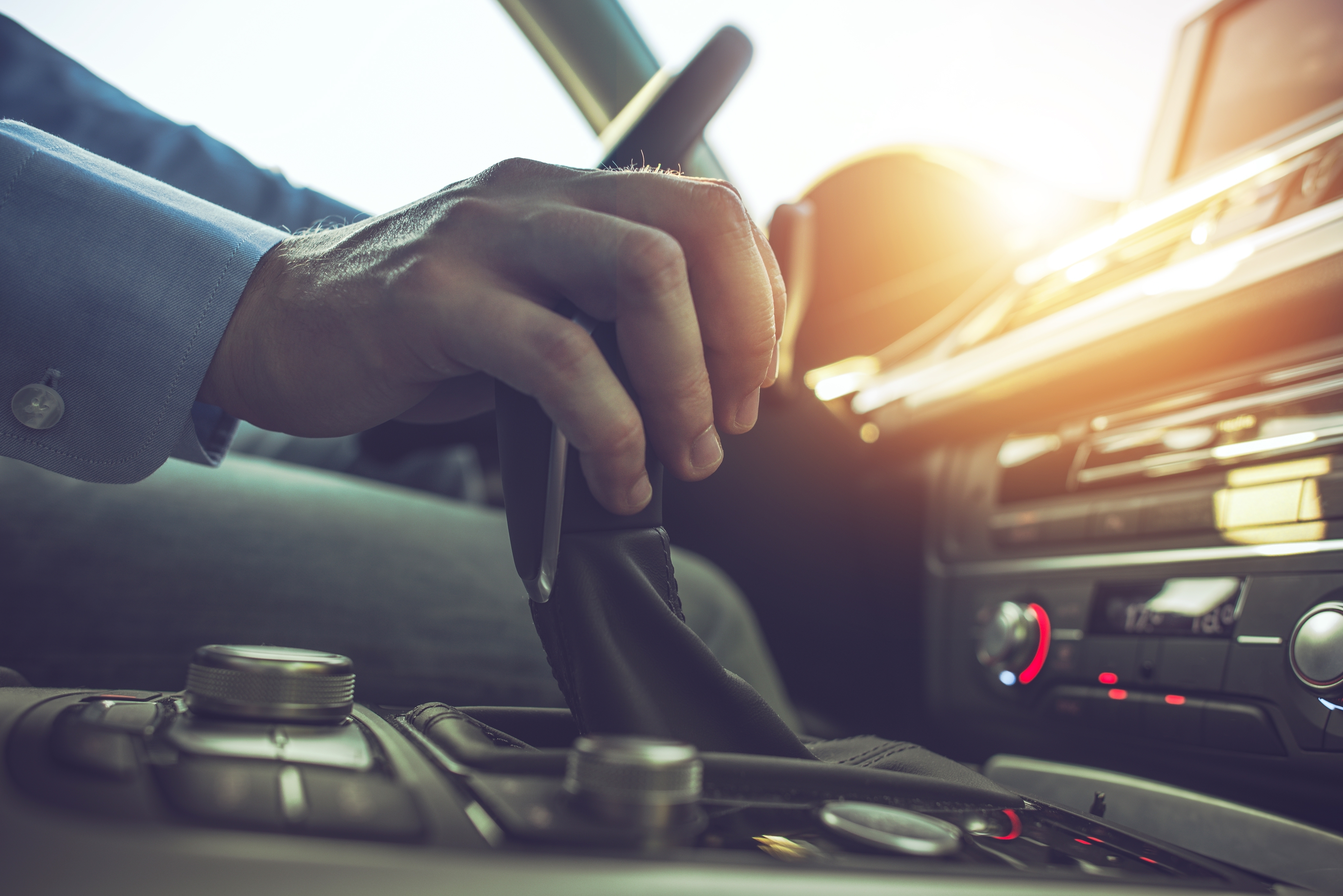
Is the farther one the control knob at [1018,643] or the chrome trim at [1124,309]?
the control knob at [1018,643]

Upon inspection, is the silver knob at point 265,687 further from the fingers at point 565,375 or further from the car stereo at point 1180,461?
the car stereo at point 1180,461

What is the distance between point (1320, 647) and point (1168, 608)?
0.12 metres

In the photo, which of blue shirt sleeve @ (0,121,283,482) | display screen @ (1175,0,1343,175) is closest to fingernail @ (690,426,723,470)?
blue shirt sleeve @ (0,121,283,482)

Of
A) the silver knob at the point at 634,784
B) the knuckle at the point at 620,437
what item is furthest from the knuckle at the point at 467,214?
the silver knob at the point at 634,784

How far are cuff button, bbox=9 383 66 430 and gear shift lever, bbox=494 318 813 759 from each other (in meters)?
0.28

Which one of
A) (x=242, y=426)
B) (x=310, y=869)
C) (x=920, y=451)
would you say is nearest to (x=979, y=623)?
(x=920, y=451)

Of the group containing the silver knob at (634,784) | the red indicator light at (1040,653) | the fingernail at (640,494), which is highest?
the fingernail at (640,494)

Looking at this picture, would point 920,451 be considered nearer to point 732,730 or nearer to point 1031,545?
point 1031,545

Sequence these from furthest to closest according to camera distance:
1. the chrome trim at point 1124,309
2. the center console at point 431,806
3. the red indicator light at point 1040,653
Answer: the red indicator light at point 1040,653, the chrome trim at point 1124,309, the center console at point 431,806

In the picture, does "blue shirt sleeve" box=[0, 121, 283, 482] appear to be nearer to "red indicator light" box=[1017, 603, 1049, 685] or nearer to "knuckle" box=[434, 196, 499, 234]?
"knuckle" box=[434, 196, 499, 234]

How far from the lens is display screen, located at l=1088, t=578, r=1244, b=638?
488 mm

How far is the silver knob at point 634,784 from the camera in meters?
0.19

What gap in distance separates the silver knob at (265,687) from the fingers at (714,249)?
0.63 ft

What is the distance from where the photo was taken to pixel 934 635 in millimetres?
798
